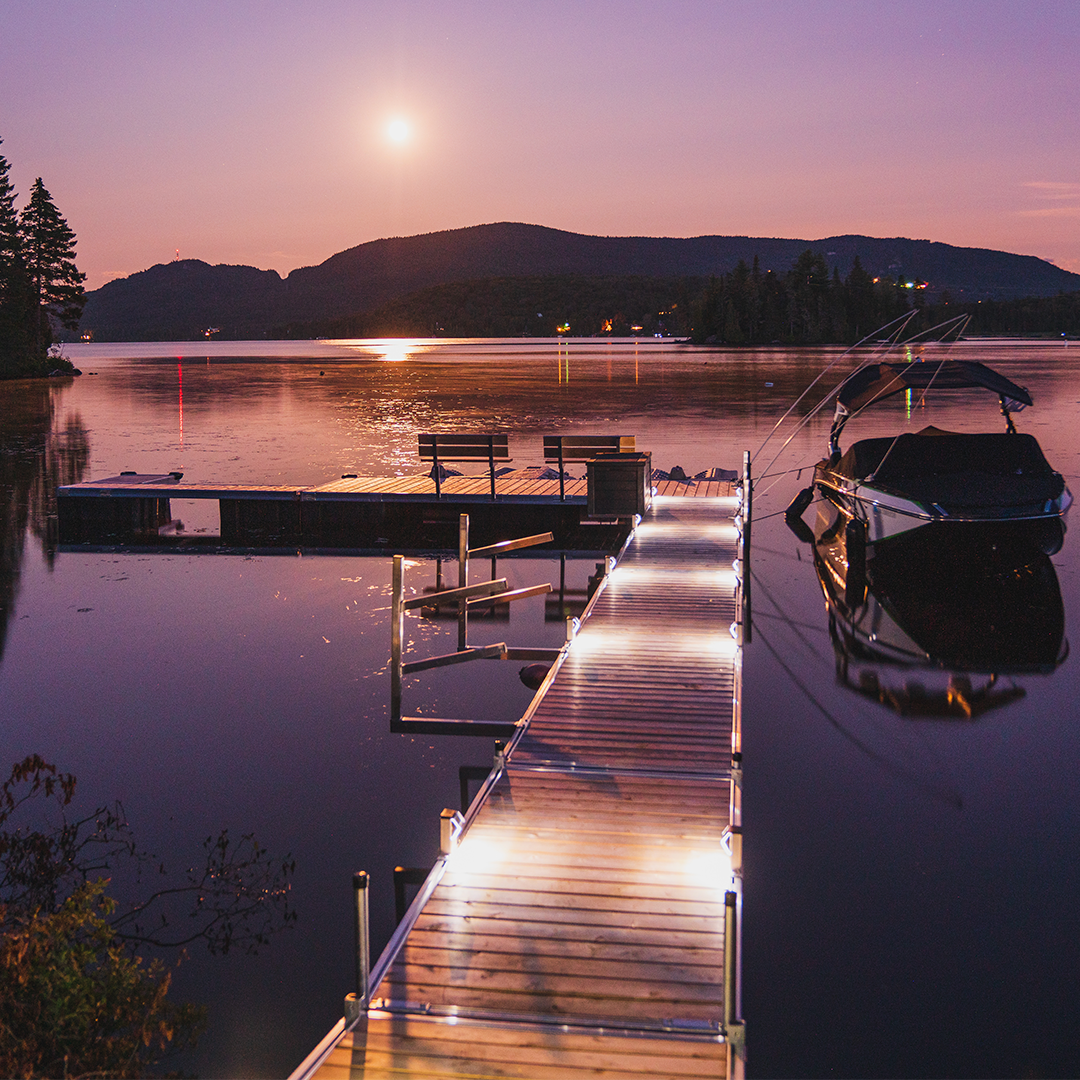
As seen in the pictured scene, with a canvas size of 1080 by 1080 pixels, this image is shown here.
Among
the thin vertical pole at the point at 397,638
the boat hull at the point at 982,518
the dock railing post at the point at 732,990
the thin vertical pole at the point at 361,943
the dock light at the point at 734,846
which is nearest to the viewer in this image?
the dock railing post at the point at 732,990

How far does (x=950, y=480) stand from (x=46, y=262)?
116397 millimetres

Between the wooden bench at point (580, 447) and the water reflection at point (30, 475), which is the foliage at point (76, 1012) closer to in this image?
the water reflection at point (30, 475)

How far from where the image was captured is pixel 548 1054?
518 centimetres

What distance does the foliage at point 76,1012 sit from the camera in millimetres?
5453

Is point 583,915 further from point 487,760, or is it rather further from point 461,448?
point 461,448

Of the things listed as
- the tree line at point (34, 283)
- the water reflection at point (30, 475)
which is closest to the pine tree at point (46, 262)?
the tree line at point (34, 283)

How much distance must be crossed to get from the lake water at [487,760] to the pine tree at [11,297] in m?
90.7

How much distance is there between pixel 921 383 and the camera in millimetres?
20984

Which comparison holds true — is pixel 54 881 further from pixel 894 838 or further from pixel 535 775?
pixel 894 838

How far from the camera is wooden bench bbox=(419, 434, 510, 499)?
22.7 m

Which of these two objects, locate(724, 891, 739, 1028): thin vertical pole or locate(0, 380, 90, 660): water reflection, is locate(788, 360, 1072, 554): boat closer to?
locate(724, 891, 739, 1028): thin vertical pole

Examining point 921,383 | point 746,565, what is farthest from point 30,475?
point 921,383

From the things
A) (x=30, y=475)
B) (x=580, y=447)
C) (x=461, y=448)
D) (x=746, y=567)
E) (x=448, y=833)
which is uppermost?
(x=580, y=447)

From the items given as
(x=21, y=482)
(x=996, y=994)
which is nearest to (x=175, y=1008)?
(x=996, y=994)
